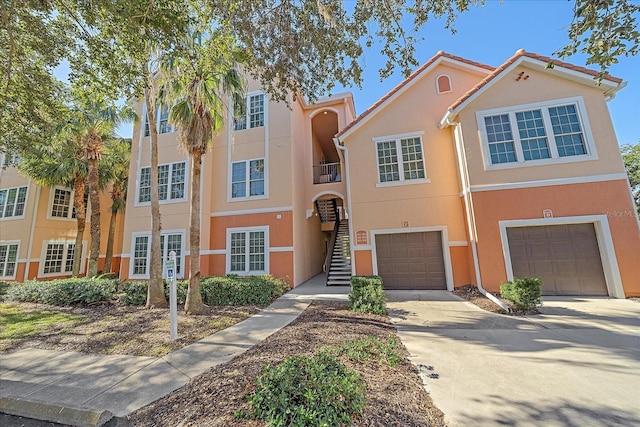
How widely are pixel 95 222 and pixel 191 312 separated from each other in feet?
36.6

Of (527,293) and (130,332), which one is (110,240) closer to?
(130,332)

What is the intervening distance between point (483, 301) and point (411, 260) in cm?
312

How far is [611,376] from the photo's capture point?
12.5ft

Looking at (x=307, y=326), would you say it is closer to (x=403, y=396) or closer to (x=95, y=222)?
(x=403, y=396)

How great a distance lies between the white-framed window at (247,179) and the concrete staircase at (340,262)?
5.27m

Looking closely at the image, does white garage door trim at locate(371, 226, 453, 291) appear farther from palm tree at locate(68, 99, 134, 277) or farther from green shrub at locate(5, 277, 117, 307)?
palm tree at locate(68, 99, 134, 277)

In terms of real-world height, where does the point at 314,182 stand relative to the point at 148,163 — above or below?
below

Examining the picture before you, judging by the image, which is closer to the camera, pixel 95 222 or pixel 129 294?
pixel 129 294

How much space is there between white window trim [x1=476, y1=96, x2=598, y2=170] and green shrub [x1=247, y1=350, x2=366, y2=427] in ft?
31.2

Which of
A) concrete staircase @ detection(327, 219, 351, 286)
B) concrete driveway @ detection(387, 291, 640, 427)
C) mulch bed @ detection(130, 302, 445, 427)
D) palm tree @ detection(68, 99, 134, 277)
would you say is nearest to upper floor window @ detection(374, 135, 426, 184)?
concrete staircase @ detection(327, 219, 351, 286)

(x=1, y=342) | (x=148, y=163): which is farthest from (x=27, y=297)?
(x=148, y=163)

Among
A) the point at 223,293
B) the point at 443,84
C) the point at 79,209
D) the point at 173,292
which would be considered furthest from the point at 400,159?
the point at 79,209

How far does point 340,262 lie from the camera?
45.6ft

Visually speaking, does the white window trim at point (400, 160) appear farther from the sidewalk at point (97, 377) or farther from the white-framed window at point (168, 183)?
the white-framed window at point (168, 183)
